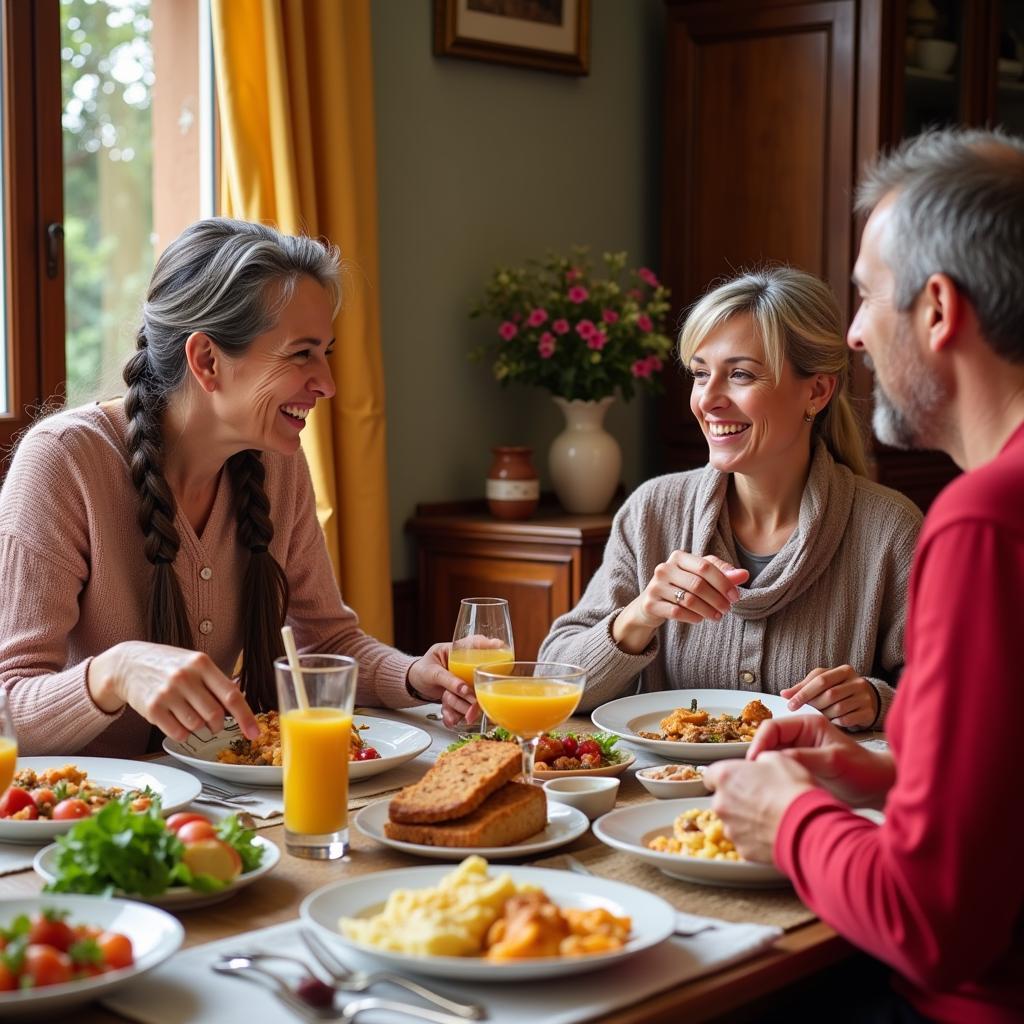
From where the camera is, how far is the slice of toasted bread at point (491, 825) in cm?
155

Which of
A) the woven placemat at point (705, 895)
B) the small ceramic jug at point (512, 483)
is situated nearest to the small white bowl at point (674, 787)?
the woven placemat at point (705, 895)

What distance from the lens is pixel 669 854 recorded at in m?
1.49

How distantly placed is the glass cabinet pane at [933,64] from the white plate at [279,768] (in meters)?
2.74

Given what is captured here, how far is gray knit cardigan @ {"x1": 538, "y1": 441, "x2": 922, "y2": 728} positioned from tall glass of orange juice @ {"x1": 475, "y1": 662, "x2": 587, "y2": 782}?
0.61 metres

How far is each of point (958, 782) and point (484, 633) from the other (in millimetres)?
932

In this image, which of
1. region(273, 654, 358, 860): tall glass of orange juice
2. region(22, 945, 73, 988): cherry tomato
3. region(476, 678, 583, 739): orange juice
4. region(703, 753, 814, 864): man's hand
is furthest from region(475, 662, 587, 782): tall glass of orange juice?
region(22, 945, 73, 988): cherry tomato

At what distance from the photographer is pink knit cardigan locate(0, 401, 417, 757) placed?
197 cm

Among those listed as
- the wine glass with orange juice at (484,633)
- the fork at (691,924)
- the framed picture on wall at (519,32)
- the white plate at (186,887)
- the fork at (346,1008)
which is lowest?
the fork at (691,924)

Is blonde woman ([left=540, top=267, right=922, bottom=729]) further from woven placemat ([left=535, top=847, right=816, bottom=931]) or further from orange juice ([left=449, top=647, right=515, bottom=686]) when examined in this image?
woven placemat ([left=535, top=847, right=816, bottom=931])

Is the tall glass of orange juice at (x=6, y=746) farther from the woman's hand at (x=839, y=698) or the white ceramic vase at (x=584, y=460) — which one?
the white ceramic vase at (x=584, y=460)

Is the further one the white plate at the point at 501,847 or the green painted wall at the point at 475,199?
the green painted wall at the point at 475,199

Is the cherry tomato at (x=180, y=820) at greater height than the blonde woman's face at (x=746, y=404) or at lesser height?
lesser

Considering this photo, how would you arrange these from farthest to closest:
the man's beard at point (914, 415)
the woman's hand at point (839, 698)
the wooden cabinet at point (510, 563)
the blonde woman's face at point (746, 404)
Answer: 1. the wooden cabinet at point (510, 563)
2. the blonde woman's face at point (746, 404)
3. the woman's hand at point (839, 698)
4. the man's beard at point (914, 415)

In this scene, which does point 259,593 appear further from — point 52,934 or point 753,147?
point 753,147
